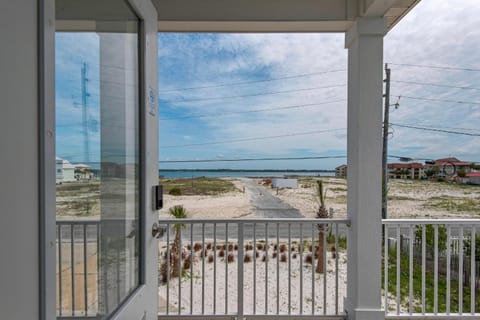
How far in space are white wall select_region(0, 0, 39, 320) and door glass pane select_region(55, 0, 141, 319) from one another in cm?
11

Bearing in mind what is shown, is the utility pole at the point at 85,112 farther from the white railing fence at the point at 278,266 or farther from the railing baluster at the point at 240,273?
the railing baluster at the point at 240,273

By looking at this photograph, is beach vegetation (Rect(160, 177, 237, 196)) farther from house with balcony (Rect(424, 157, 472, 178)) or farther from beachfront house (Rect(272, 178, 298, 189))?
house with balcony (Rect(424, 157, 472, 178))

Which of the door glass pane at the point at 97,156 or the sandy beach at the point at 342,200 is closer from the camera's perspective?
the door glass pane at the point at 97,156

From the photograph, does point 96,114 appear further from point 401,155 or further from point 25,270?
point 401,155

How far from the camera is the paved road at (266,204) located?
14.6 ft

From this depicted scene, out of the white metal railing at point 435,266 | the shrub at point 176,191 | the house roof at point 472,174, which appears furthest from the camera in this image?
the shrub at point 176,191

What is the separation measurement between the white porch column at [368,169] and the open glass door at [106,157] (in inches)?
61.2

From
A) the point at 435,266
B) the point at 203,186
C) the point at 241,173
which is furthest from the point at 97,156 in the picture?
the point at 241,173

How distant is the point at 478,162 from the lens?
11.7 feet

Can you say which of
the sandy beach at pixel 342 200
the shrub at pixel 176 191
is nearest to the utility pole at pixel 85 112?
the sandy beach at pixel 342 200

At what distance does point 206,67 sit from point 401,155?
368cm

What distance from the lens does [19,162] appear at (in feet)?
1.65

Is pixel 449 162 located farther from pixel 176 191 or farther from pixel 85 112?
pixel 85 112

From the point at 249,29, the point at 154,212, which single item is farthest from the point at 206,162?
the point at 154,212
